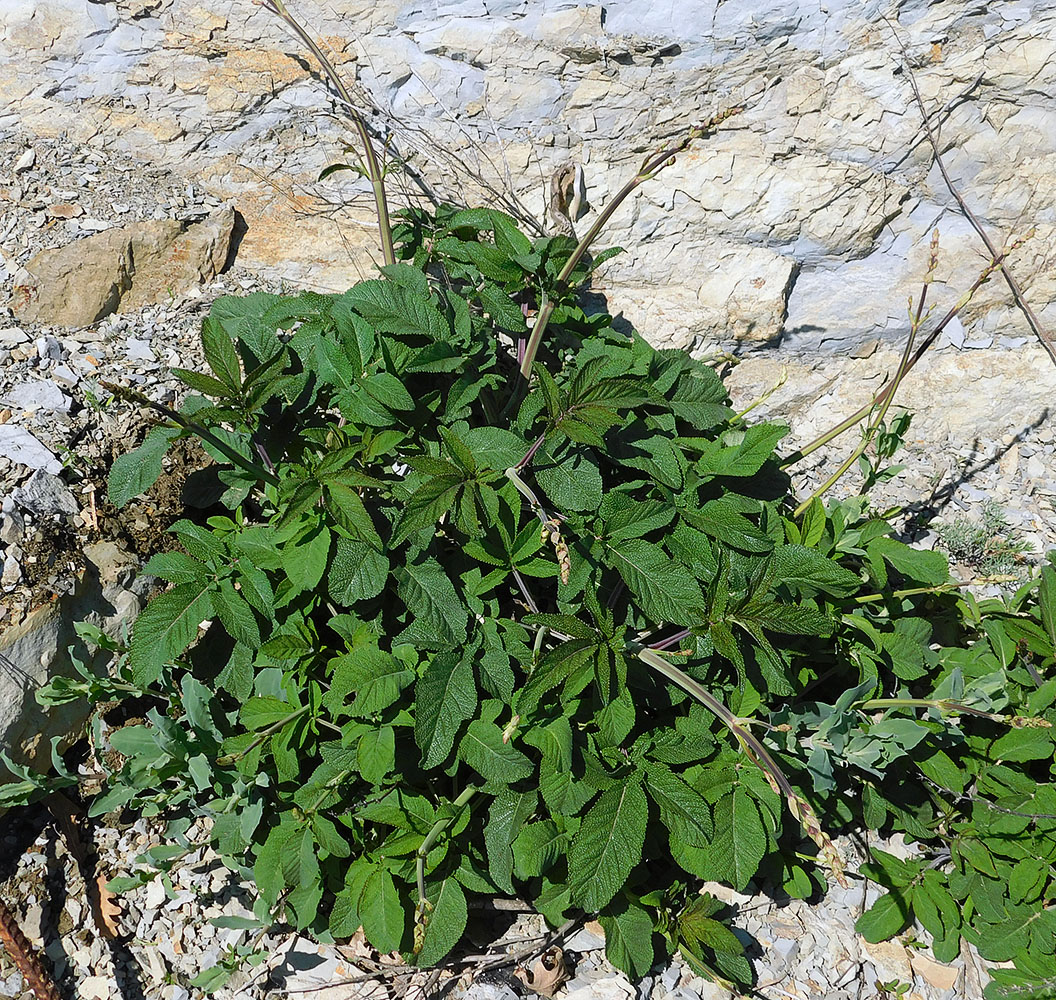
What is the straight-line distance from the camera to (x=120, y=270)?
3.15 meters

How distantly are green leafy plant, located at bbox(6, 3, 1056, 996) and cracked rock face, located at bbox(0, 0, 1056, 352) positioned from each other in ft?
3.65

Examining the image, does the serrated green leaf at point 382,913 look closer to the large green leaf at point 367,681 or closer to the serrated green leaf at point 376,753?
the serrated green leaf at point 376,753

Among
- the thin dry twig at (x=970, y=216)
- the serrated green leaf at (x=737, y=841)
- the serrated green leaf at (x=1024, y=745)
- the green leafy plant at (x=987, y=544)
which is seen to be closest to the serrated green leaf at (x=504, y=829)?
the serrated green leaf at (x=737, y=841)

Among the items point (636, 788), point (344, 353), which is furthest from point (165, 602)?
point (636, 788)

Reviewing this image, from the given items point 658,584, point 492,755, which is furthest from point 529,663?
point 658,584

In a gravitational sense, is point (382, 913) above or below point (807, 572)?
below

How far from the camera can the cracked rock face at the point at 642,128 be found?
326 cm

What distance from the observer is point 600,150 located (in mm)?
3480

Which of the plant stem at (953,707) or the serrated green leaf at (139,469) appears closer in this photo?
the plant stem at (953,707)

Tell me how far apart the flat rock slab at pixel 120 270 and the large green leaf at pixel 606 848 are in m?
2.50

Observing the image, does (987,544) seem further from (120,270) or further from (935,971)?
(120,270)

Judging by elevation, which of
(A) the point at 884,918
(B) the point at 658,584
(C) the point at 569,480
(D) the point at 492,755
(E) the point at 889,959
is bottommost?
(E) the point at 889,959

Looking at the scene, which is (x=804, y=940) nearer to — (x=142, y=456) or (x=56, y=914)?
(x=56, y=914)

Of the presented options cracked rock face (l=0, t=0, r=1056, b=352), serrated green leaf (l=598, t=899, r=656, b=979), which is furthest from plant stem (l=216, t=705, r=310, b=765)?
cracked rock face (l=0, t=0, r=1056, b=352)
